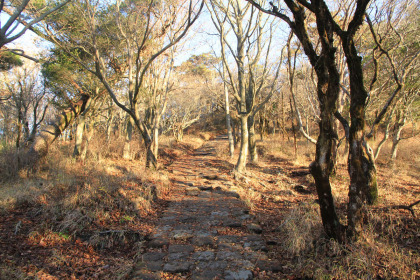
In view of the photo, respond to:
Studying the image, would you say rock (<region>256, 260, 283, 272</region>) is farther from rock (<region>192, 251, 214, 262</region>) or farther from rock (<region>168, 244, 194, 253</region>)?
rock (<region>168, 244, 194, 253</region>)

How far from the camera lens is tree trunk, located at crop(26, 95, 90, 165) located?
9.02m

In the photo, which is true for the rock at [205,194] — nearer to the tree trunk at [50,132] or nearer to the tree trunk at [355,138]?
the tree trunk at [355,138]

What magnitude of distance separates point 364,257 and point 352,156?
1.60m

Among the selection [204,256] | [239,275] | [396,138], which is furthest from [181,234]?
[396,138]

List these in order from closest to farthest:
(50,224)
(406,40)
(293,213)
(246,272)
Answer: (246,272), (50,224), (293,213), (406,40)

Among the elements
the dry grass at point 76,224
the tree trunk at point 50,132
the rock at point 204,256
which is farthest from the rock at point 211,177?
the tree trunk at point 50,132

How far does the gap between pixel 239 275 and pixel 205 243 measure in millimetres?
1148

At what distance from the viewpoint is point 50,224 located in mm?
4410

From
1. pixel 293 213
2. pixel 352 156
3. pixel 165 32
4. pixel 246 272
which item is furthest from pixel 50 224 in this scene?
pixel 165 32

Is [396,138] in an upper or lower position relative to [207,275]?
upper

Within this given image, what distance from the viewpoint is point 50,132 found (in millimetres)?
10234

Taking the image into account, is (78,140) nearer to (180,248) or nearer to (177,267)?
(180,248)

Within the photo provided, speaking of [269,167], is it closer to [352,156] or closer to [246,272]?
[352,156]

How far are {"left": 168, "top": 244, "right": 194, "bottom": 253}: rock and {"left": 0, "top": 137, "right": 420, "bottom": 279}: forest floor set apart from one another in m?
0.02
